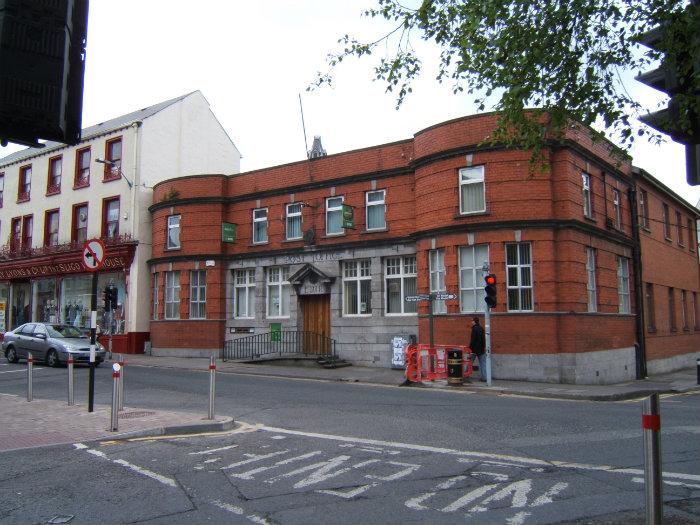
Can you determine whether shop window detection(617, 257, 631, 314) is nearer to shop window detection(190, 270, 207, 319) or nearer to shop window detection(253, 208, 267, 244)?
shop window detection(253, 208, 267, 244)

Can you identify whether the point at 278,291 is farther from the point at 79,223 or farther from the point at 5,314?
the point at 5,314

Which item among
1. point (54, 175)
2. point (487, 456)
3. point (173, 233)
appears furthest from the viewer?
point (54, 175)

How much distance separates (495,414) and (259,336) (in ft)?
50.2

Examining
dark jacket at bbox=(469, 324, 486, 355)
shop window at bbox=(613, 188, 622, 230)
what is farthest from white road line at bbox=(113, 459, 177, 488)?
shop window at bbox=(613, 188, 622, 230)

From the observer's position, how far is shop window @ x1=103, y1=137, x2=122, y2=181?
30.8 m

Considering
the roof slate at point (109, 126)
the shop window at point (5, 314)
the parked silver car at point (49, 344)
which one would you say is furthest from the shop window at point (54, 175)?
the parked silver car at point (49, 344)

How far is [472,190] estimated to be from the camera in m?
19.9

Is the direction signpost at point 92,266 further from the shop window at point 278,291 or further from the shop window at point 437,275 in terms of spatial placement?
the shop window at point 278,291

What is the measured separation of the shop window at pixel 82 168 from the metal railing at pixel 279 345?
1340 cm

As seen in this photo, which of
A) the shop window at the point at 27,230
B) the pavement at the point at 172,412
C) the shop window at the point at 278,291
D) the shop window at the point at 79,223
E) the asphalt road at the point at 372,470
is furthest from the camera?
the shop window at the point at 27,230

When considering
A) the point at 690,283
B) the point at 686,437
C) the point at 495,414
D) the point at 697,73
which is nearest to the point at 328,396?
the point at 495,414

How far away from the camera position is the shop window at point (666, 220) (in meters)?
29.0

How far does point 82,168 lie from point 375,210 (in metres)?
18.1

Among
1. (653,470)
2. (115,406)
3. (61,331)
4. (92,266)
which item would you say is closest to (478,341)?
(92,266)
